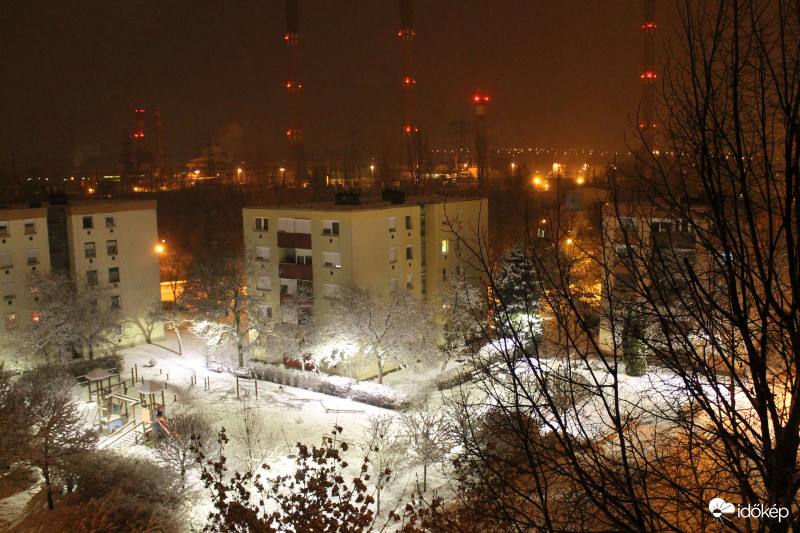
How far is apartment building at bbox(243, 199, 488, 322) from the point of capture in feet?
62.1

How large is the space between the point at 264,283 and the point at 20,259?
7318 millimetres

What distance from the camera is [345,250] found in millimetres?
18734

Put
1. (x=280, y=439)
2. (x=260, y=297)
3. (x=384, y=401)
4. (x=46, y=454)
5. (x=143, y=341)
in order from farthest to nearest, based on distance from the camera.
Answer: (x=143, y=341) → (x=260, y=297) → (x=384, y=401) → (x=280, y=439) → (x=46, y=454)

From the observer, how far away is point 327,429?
14539 mm

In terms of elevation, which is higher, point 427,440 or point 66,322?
point 66,322

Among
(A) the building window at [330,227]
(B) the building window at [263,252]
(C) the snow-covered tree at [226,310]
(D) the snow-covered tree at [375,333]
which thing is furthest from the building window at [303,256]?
(D) the snow-covered tree at [375,333]

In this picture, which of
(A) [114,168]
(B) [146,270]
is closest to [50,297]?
(B) [146,270]

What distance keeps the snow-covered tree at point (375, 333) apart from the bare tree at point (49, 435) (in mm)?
7024

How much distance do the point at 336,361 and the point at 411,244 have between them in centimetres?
493

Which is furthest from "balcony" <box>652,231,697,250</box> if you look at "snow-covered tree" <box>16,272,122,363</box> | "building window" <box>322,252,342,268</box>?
"snow-covered tree" <box>16,272,122,363</box>

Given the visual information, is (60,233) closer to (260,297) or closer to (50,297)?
(50,297)

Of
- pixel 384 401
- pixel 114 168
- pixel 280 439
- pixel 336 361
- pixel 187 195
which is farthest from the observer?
pixel 114 168

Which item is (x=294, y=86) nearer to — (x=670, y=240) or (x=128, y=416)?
(x=128, y=416)

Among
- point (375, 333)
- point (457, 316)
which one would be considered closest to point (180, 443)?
point (375, 333)
